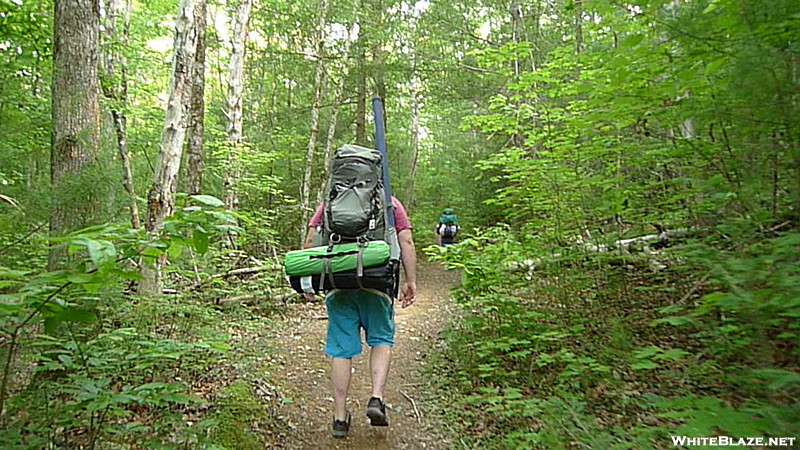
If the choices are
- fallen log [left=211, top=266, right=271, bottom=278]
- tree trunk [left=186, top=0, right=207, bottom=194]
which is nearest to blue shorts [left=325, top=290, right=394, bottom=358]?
fallen log [left=211, top=266, right=271, bottom=278]

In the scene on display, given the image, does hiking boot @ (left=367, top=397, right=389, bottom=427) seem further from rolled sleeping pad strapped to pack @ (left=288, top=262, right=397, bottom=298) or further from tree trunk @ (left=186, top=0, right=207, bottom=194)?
tree trunk @ (left=186, top=0, right=207, bottom=194)

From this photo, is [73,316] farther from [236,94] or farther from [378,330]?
[236,94]

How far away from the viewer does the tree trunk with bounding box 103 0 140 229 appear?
687 cm

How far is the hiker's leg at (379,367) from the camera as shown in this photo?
4.01m

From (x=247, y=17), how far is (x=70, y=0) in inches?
328

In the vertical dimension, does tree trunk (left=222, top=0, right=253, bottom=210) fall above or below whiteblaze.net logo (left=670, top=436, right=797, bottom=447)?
above

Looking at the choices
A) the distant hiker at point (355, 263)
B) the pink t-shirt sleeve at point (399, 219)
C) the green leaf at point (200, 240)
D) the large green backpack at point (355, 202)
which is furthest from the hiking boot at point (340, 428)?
the green leaf at point (200, 240)

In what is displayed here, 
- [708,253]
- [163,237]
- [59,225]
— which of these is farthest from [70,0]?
[708,253]

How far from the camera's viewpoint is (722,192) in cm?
334

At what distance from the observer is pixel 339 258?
11.8 feet

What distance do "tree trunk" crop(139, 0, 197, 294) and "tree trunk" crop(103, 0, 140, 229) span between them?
0.31 m

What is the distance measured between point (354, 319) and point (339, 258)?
0.65 m

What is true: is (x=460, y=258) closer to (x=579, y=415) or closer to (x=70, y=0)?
(x=579, y=415)

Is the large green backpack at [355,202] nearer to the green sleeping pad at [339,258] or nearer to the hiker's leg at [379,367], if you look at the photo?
the green sleeping pad at [339,258]
